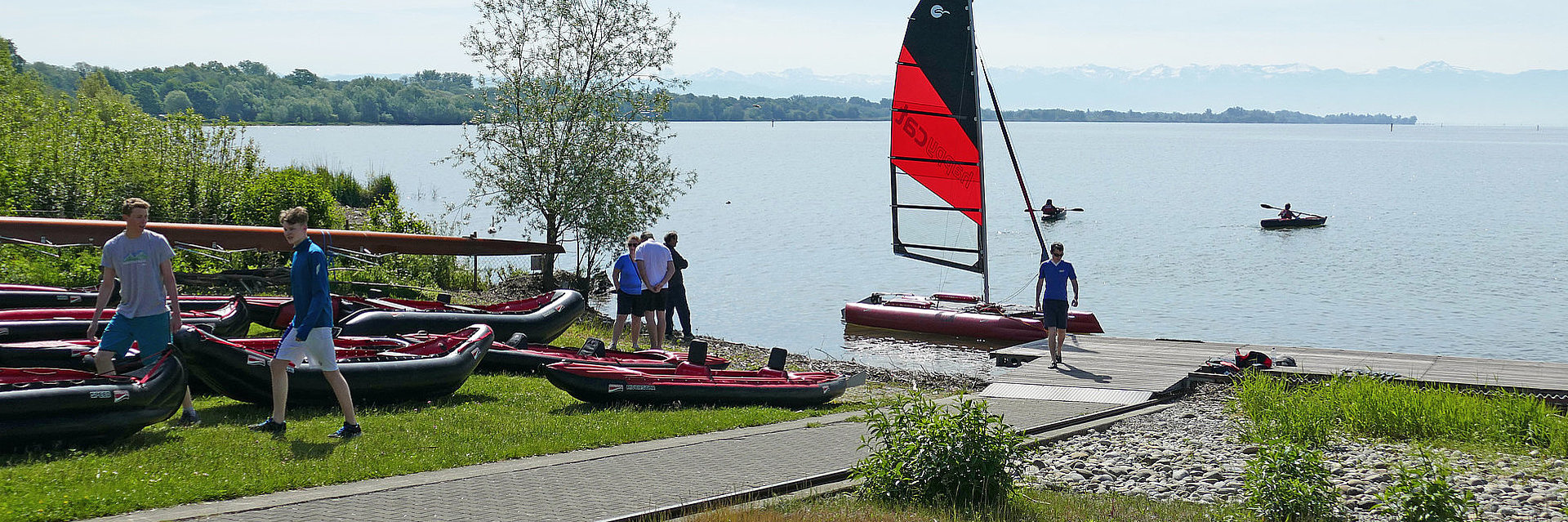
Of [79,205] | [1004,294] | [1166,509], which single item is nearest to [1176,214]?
[1004,294]

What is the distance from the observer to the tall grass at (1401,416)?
1093 centimetres

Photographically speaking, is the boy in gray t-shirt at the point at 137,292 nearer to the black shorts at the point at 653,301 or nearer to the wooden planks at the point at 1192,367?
the black shorts at the point at 653,301

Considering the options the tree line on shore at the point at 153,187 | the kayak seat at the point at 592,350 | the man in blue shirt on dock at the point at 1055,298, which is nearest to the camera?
the kayak seat at the point at 592,350

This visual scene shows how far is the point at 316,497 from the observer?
761cm

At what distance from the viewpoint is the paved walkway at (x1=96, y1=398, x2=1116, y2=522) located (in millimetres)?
7340

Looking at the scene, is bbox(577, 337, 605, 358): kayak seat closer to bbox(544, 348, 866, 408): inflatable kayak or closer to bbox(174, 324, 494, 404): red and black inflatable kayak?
bbox(544, 348, 866, 408): inflatable kayak

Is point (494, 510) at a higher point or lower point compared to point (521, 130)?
lower

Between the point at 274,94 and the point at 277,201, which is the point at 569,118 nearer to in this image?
the point at 277,201

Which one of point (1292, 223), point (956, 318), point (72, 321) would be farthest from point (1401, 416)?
point (1292, 223)

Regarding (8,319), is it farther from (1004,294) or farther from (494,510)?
(1004,294)

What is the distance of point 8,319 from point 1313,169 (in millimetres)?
122562

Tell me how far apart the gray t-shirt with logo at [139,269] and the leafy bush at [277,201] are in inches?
582

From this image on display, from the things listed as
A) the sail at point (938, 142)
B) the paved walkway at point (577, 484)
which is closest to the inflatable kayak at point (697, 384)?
the paved walkway at point (577, 484)

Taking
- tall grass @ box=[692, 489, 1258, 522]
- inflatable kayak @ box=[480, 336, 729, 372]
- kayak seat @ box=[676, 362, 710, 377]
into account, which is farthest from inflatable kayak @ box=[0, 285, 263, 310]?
tall grass @ box=[692, 489, 1258, 522]
